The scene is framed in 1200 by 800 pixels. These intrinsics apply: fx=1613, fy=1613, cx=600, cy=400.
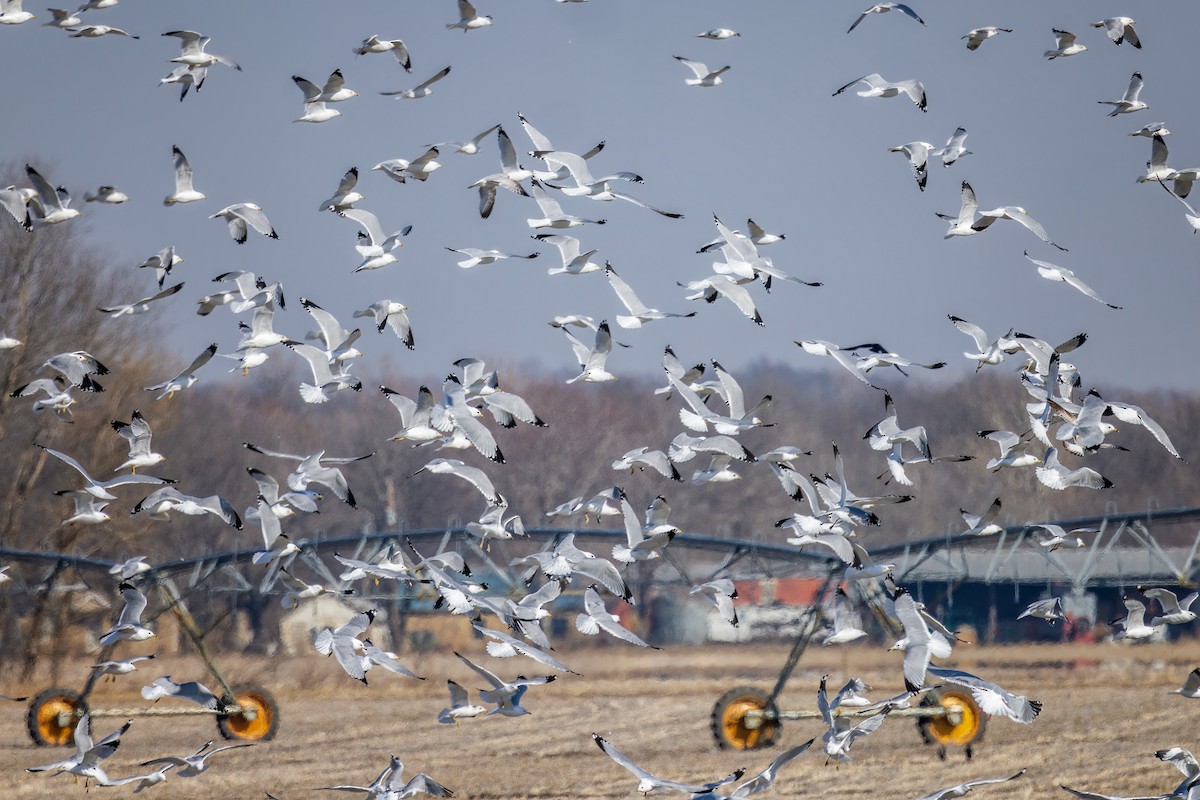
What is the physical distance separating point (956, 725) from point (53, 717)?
14695 mm

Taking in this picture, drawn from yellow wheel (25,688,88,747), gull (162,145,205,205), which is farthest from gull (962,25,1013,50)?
yellow wheel (25,688,88,747)

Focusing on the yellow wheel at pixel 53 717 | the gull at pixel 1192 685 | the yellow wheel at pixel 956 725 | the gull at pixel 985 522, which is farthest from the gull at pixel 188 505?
the yellow wheel at pixel 956 725

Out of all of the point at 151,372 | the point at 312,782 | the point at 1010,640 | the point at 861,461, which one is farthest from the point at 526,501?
the point at 312,782

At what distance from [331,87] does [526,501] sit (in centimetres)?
4708

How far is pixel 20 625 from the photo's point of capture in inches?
1650

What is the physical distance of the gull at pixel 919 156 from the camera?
1786cm

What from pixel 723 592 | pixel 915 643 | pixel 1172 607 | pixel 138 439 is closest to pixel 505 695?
pixel 723 592

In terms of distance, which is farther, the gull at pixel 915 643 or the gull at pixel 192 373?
the gull at pixel 192 373

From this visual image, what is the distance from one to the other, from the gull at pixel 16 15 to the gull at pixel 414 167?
3470 millimetres

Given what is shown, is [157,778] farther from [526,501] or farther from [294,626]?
[526,501]

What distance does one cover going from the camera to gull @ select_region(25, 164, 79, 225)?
16.4m

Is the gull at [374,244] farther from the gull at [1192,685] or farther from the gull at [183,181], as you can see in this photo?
the gull at [1192,685]

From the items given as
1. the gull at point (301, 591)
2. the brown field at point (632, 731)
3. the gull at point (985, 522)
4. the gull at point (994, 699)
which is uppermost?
the gull at point (994, 699)

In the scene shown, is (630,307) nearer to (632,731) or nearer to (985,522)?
(985,522)
